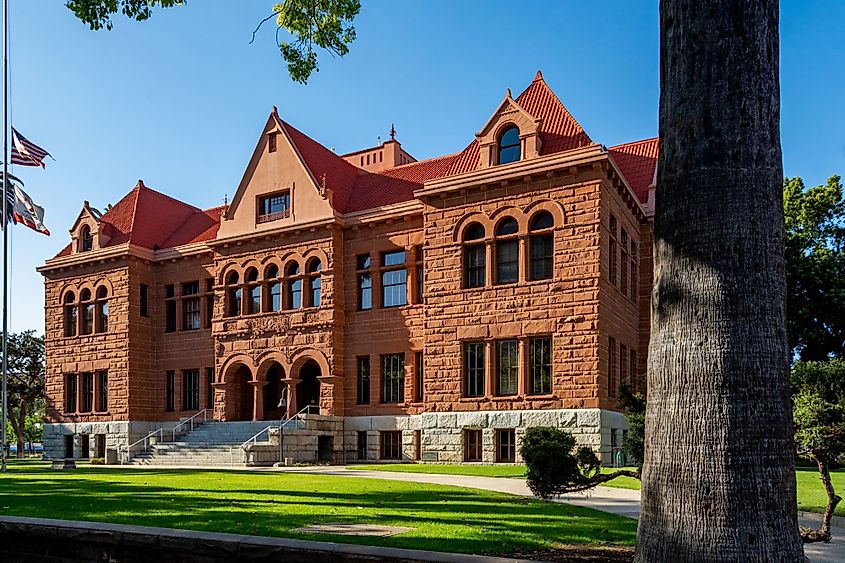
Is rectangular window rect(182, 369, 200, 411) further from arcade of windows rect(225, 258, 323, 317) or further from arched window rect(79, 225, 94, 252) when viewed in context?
arched window rect(79, 225, 94, 252)

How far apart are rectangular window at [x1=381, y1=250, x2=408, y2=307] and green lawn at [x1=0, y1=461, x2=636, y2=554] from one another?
568 inches

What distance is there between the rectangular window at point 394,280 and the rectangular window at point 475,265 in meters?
3.49

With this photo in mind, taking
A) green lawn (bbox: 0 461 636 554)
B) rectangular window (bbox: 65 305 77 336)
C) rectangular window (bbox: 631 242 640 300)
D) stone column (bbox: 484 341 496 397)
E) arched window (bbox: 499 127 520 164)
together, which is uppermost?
arched window (bbox: 499 127 520 164)

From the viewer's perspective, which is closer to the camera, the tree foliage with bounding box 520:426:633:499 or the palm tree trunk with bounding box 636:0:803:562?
the palm tree trunk with bounding box 636:0:803:562

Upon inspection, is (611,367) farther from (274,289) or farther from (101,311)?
(101,311)

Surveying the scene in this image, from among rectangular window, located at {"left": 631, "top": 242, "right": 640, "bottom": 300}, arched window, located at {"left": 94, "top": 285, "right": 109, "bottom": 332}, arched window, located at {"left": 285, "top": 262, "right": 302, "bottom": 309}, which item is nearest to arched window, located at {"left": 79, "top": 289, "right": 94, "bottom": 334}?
arched window, located at {"left": 94, "top": 285, "right": 109, "bottom": 332}

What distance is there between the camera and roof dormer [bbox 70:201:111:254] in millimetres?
39781

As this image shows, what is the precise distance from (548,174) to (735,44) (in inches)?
835

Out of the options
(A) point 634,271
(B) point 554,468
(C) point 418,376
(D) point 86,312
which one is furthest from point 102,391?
(B) point 554,468

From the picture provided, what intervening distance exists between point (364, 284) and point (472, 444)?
844 centimetres

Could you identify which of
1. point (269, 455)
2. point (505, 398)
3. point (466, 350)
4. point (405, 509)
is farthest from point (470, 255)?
point (405, 509)

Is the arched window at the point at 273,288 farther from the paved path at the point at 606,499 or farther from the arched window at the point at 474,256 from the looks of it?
the paved path at the point at 606,499

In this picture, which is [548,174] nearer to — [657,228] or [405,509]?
[405,509]

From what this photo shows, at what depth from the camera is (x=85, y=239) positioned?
40.8 metres
